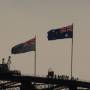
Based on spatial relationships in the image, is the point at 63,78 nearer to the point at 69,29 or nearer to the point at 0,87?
the point at 69,29

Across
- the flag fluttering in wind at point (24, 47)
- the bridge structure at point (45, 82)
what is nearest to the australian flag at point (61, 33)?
the flag fluttering in wind at point (24, 47)

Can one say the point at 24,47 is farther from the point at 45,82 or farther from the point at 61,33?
the point at 45,82

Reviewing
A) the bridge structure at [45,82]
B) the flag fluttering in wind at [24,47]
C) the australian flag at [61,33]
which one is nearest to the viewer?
the bridge structure at [45,82]

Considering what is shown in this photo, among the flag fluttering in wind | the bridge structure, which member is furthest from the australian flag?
the bridge structure

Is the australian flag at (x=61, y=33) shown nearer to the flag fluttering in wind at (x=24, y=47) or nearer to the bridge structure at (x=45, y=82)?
the flag fluttering in wind at (x=24, y=47)

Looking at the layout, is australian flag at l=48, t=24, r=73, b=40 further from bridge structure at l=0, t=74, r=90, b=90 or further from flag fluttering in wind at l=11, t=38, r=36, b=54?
bridge structure at l=0, t=74, r=90, b=90

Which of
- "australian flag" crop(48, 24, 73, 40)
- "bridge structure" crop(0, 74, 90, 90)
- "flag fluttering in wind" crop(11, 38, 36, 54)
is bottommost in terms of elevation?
"bridge structure" crop(0, 74, 90, 90)

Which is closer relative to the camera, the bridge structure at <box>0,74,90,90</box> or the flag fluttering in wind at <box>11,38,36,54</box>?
the bridge structure at <box>0,74,90,90</box>

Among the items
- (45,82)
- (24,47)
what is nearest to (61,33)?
(24,47)

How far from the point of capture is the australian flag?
68.7 m

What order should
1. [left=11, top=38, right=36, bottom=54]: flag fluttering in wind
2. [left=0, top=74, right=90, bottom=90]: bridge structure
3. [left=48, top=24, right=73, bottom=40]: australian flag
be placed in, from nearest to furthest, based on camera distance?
[left=0, top=74, right=90, bottom=90]: bridge structure → [left=48, top=24, right=73, bottom=40]: australian flag → [left=11, top=38, right=36, bottom=54]: flag fluttering in wind

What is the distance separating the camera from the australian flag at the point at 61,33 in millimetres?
68688

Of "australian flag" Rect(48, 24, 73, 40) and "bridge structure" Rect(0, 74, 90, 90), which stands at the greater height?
"australian flag" Rect(48, 24, 73, 40)

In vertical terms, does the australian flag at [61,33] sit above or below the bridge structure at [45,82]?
above
